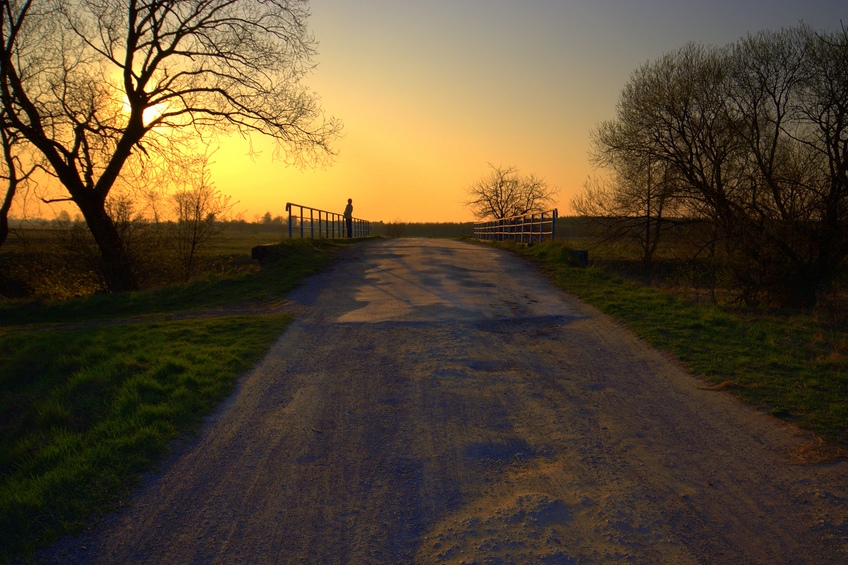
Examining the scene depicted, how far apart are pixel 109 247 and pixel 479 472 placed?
15909mm

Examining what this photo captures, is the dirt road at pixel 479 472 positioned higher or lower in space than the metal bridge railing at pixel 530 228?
lower

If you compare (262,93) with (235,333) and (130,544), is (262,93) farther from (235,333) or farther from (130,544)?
(130,544)

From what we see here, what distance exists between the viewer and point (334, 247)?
22.4 m

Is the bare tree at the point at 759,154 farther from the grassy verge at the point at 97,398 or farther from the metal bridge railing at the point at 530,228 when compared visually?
the grassy verge at the point at 97,398

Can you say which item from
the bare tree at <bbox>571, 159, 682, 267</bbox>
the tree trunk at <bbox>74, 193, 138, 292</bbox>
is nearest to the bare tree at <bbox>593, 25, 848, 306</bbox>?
the bare tree at <bbox>571, 159, 682, 267</bbox>

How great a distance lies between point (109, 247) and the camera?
17.0 m

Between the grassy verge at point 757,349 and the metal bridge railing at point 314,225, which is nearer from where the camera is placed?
the grassy verge at point 757,349

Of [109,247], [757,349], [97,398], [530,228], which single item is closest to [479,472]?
[97,398]

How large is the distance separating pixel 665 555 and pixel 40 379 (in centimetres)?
812

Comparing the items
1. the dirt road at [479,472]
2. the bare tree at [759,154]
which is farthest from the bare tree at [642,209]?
the dirt road at [479,472]

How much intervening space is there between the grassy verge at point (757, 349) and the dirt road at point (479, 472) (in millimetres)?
361

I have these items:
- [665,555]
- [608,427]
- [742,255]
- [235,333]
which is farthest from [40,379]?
[742,255]

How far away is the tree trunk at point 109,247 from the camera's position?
16656 millimetres

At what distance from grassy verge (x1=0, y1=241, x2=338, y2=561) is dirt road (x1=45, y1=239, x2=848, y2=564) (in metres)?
0.30
